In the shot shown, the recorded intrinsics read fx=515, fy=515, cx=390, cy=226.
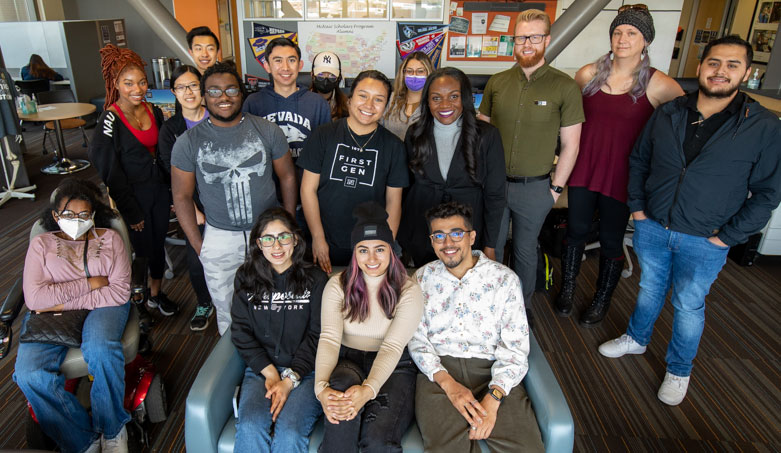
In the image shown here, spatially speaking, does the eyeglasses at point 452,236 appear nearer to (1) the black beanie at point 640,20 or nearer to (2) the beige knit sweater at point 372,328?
(2) the beige knit sweater at point 372,328

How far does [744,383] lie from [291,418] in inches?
93.7

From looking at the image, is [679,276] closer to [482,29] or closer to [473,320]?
[473,320]

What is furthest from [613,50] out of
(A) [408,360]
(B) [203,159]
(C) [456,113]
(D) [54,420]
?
(D) [54,420]

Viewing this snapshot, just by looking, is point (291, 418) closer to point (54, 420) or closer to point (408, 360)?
point (408, 360)

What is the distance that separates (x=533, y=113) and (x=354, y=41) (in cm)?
378

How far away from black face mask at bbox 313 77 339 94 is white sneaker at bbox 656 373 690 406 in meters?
2.35

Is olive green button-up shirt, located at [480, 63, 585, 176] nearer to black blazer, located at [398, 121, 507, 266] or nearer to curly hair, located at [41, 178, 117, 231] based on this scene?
black blazer, located at [398, 121, 507, 266]

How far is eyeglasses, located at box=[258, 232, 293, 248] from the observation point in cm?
203

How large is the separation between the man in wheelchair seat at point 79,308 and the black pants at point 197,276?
0.53 m

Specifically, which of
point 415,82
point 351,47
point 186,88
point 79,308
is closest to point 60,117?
point 351,47

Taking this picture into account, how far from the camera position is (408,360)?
2057 millimetres

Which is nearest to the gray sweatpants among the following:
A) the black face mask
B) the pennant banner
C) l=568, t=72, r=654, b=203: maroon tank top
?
the black face mask

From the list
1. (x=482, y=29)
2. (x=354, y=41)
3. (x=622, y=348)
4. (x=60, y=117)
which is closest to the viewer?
(x=622, y=348)

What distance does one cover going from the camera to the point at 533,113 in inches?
99.1
